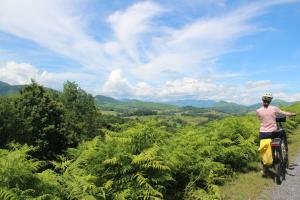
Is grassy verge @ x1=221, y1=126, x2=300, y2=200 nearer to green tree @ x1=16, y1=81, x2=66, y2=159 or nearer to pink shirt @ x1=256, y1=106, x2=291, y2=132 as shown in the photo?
pink shirt @ x1=256, y1=106, x2=291, y2=132

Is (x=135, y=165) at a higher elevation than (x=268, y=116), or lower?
lower

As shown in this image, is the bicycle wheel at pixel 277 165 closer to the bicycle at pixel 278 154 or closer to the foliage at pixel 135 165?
the bicycle at pixel 278 154

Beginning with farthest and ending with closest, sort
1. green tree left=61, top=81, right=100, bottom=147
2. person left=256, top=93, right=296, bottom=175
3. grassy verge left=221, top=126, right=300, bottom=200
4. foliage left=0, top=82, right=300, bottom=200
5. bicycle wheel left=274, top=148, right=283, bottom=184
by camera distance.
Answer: green tree left=61, top=81, right=100, bottom=147 < person left=256, top=93, right=296, bottom=175 < bicycle wheel left=274, top=148, right=283, bottom=184 < grassy verge left=221, top=126, right=300, bottom=200 < foliage left=0, top=82, right=300, bottom=200

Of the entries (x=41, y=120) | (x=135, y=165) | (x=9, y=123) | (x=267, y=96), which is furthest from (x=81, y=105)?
(x=135, y=165)

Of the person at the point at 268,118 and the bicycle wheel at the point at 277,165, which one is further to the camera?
the person at the point at 268,118

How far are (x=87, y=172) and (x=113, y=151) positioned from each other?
763 millimetres

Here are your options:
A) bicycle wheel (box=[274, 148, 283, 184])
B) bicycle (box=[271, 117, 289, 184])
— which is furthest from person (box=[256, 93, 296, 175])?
bicycle wheel (box=[274, 148, 283, 184])

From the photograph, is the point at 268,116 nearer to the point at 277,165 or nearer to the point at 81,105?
the point at 277,165

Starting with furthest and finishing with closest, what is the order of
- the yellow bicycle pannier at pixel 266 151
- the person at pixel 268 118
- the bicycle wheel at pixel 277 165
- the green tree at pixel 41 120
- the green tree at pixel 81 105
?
1. the green tree at pixel 81 105
2. the green tree at pixel 41 120
3. the person at pixel 268 118
4. the yellow bicycle pannier at pixel 266 151
5. the bicycle wheel at pixel 277 165

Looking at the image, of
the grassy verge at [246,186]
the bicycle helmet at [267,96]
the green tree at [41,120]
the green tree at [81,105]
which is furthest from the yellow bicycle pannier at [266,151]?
the green tree at [81,105]

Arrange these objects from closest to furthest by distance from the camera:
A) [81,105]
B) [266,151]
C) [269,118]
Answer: [266,151] → [269,118] → [81,105]

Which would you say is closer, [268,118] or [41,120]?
[268,118]

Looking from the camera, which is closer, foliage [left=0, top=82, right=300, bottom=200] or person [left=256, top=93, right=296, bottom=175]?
foliage [left=0, top=82, right=300, bottom=200]

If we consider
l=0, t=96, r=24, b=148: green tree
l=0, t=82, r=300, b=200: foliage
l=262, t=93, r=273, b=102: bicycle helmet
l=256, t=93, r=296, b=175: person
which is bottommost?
l=0, t=96, r=24, b=148: green tree
